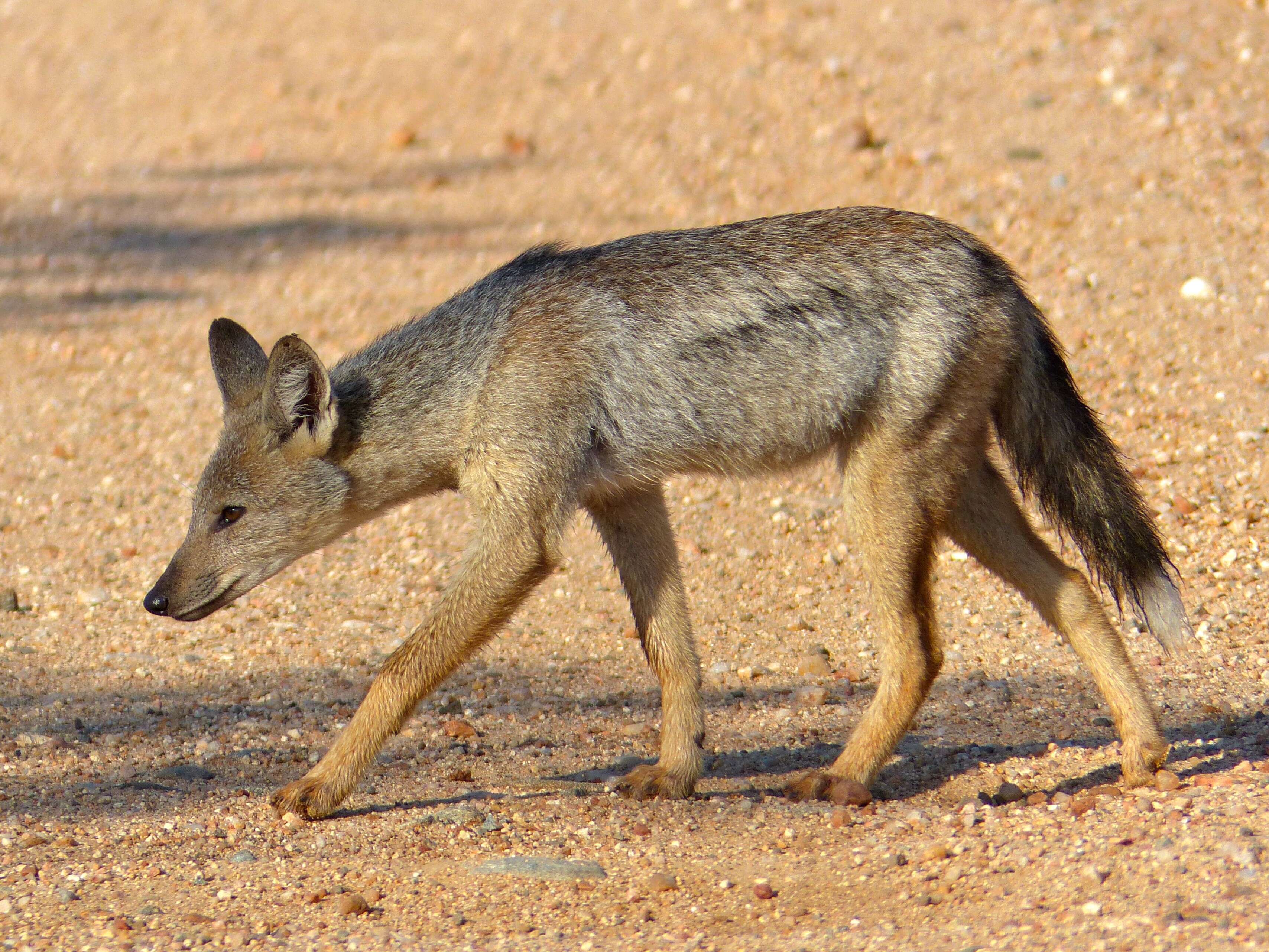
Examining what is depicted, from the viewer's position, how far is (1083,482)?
586 centimetres

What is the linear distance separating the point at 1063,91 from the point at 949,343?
7294 mm

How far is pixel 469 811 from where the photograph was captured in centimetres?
534

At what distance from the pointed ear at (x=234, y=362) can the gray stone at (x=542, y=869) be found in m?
1.98

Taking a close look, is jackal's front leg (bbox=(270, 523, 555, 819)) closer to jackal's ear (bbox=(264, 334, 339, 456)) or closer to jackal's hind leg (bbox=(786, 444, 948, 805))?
jackal's ear (bbox=(264, 334, 339, 456))

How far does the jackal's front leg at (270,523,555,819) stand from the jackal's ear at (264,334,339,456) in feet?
2.33

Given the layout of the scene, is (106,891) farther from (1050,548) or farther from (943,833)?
(1050,548)

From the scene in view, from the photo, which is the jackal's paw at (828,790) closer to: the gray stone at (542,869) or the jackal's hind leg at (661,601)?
the jackal's hind leg at (661,601)

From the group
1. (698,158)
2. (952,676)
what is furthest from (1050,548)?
(698,158)

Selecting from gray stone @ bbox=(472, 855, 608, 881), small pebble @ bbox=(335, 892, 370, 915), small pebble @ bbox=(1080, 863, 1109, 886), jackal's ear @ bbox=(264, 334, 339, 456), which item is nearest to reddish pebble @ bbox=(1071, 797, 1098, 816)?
small pebble @ bbox=(1080, 863, 1109, 886)

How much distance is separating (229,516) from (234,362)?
61 cm

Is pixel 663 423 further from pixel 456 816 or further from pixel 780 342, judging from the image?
pixel 456 816

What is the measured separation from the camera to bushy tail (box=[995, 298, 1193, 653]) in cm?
582

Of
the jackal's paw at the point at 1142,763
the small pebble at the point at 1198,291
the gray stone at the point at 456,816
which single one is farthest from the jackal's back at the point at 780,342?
the small pebble at the point at 1198,291

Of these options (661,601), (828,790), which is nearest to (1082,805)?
(828,790)
